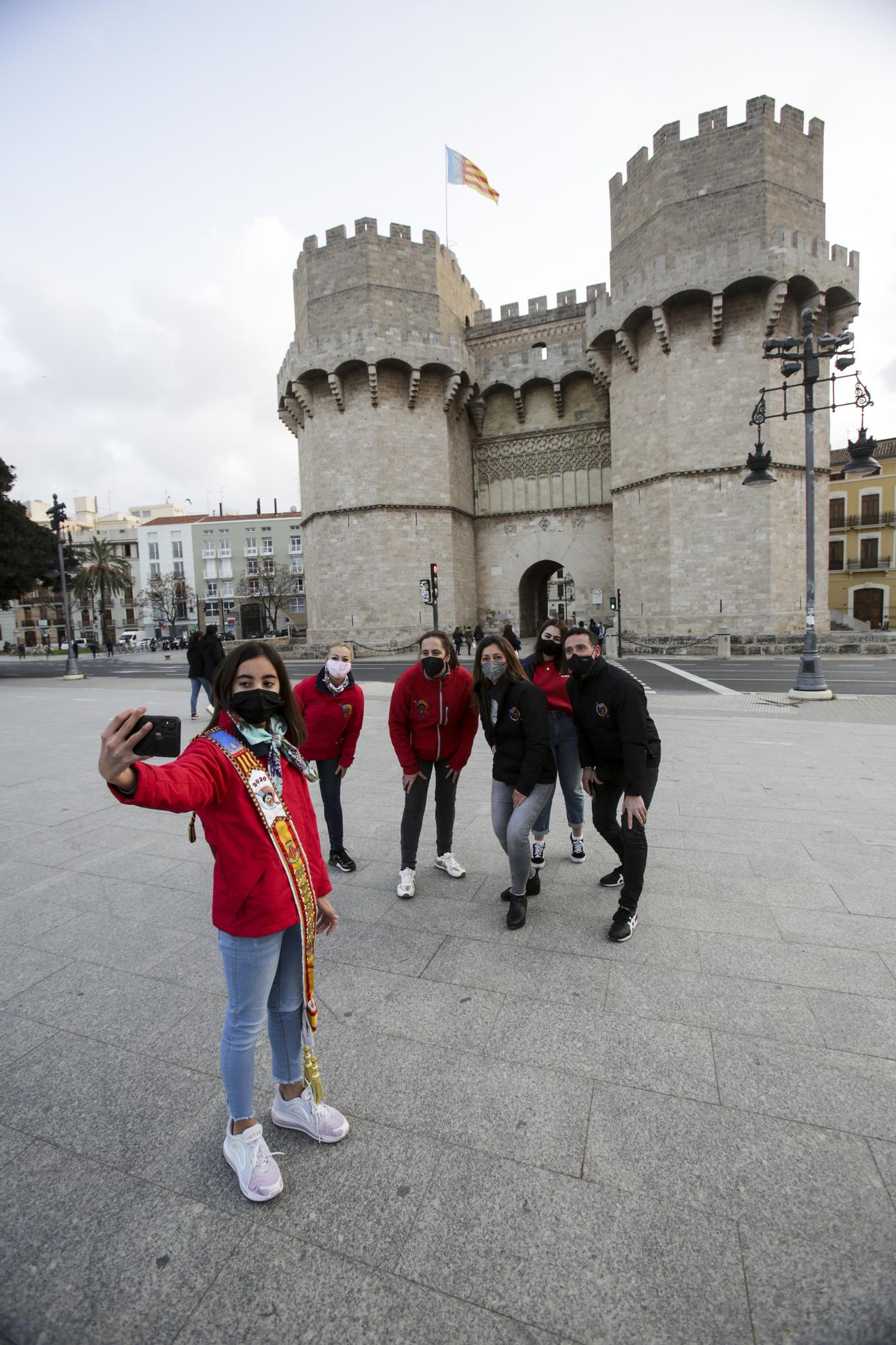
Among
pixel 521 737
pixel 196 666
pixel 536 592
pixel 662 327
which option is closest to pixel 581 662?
pixel 521 737

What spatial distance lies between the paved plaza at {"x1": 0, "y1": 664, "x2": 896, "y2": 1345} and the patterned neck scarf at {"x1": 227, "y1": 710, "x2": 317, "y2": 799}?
1.26 metres

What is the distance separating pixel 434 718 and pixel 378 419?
27046 mm

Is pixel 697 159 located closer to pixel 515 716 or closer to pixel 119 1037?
pixel 515 716

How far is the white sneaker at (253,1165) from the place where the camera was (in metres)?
1.95

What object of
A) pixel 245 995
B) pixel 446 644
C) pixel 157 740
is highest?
pixel 446 644

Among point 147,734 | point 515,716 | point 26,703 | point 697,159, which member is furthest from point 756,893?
point 697,159

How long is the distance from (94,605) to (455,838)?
75470 mm

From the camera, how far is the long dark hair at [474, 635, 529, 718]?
3658 mm

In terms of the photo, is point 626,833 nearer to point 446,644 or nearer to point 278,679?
point 446,644

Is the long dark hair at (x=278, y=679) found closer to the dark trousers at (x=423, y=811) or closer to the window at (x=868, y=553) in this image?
the dark trousers at (x=423, y=811)

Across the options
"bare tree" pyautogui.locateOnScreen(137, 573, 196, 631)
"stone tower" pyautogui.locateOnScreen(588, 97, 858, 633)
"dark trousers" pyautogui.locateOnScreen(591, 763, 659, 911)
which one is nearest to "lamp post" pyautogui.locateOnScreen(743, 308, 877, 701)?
"dark trousers" pyautogui.locateOnScreen(591, 763, 659, 911)

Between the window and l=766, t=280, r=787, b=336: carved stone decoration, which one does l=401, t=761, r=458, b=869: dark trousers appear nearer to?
l=766, t=280, r=787, b=336: carved stone decoration

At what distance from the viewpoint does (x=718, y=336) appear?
2414 cm

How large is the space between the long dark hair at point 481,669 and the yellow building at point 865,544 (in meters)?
37.3
